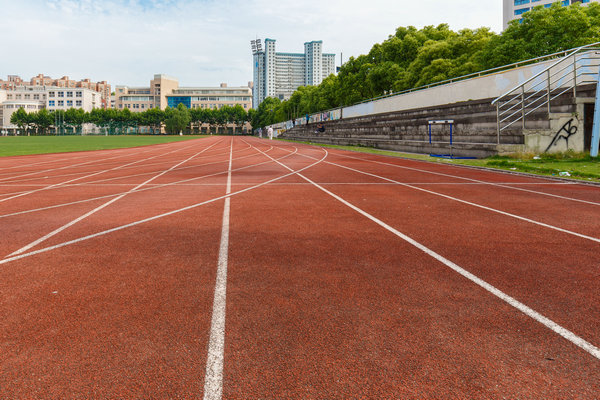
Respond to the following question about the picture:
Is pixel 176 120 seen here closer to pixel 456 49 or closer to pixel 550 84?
pixel 456 49

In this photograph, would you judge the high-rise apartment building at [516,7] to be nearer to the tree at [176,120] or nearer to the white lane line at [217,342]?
the white lane line at [217,342]

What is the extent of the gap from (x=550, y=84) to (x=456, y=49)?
2507 cm

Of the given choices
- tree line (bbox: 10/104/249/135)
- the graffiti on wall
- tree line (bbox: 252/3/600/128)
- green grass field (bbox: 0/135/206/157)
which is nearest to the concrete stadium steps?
the graffiti on wall

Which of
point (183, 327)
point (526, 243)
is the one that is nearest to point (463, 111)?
point (526, 243)

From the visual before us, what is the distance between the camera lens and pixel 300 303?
11.8 feet

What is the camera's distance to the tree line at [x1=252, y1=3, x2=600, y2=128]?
100ft

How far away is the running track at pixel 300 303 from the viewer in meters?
2.52

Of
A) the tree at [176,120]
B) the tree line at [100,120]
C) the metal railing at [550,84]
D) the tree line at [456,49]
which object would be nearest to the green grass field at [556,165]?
the metal railing at [550,84]

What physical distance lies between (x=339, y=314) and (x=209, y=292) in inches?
54.0

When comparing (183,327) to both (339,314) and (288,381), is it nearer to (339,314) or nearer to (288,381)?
(288,381)

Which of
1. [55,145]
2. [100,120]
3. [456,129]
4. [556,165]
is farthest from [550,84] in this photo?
[100,120]

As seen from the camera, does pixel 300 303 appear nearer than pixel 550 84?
Yes

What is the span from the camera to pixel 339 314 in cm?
339

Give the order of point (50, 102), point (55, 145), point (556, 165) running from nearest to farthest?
point (556, 165)
point (55, 145)
point (50, 102)
